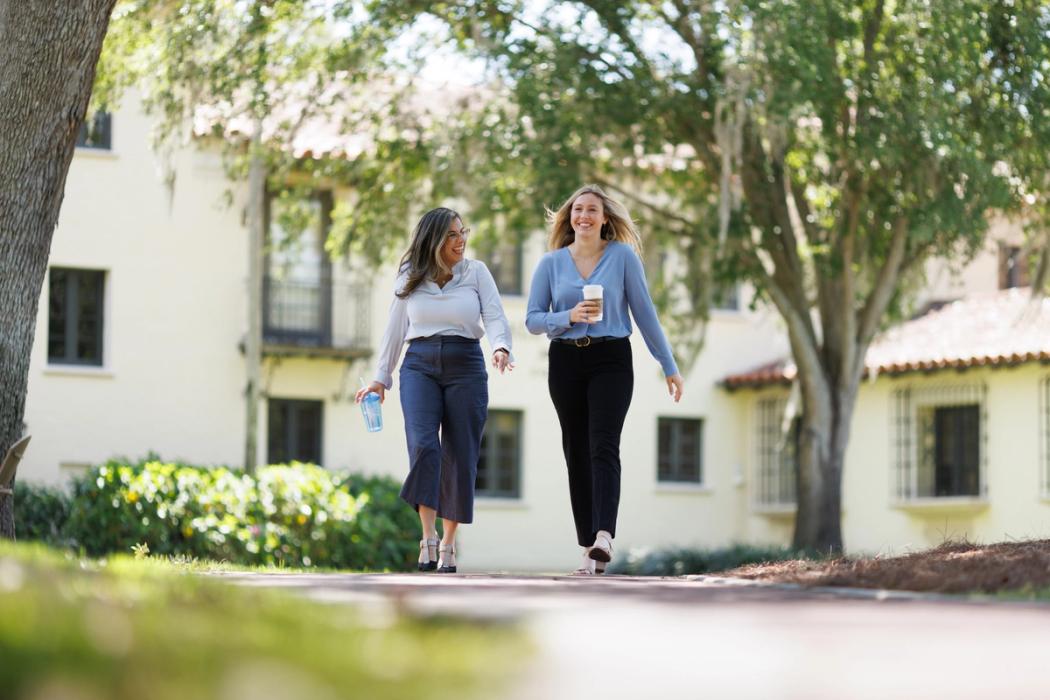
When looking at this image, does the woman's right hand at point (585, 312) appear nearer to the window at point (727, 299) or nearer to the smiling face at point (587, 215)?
the smiling face at point (587, 215)

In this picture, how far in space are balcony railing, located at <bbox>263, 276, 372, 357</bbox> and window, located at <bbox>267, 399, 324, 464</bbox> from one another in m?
1.29

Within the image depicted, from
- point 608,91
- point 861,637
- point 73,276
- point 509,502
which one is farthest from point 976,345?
point 861,637

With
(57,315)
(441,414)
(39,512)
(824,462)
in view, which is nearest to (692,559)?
(824,462)

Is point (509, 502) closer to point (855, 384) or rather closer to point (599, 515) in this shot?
point (855, 384)

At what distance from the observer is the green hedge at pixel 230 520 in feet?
62.6

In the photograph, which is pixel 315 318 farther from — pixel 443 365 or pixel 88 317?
pixel 443 365

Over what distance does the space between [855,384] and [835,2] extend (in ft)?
15.5

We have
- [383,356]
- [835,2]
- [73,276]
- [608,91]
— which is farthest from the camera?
[73,276]

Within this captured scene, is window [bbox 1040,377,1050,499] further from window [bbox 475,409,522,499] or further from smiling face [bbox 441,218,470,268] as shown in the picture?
smiling face [bbox 441,218,470,268]

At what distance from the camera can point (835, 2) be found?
56.6ft

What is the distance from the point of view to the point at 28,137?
9125mm

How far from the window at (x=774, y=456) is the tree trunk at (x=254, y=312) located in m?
8.88

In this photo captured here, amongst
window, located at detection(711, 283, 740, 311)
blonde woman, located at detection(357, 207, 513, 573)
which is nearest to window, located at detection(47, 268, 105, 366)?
window, located at detection(711, 283, 740, 311)

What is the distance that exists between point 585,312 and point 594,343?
292mm
